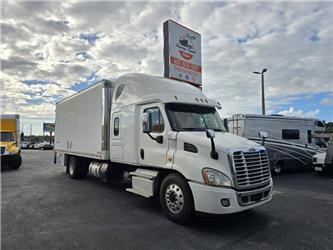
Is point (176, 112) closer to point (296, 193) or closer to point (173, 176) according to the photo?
point (173, 176)

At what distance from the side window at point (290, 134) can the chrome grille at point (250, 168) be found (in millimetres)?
9797

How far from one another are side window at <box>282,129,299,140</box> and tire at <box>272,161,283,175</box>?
4.82 ft

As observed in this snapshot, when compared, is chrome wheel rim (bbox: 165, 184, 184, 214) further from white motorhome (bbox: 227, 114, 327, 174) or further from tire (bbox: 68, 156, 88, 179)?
white motorhome (bbox: 227, 114, 327, 174)

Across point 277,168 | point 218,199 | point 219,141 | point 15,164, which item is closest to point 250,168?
point 219,141

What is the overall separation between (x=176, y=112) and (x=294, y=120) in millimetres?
11358

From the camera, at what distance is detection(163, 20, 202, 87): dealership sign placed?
14.0 m

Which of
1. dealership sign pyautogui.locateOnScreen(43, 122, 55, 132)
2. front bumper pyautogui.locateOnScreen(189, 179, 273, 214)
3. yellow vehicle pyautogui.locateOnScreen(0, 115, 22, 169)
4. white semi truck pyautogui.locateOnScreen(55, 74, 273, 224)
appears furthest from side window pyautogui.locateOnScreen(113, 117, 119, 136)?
dealership sign pyautogui.locateOnScreen(43, 122, 55, 132)

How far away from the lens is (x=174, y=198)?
18.7ft

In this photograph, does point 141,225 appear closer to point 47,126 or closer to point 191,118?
point 191,118

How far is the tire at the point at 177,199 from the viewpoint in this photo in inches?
212

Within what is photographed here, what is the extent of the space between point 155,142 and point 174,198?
1406 millimetres

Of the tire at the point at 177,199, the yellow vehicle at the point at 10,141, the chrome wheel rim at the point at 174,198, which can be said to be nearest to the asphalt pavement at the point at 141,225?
the tire at the point at 177,199

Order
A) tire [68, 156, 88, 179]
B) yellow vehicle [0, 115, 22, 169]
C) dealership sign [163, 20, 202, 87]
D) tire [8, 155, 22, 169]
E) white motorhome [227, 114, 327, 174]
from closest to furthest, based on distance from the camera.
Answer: tire [68, 156, 88, 179], white motorhome [227, 114, 327, 174], dealership sign [163, 20, 202, 87], yellow vehicle [0, 115, 22, 169], tire [8, 155, 22, 169]

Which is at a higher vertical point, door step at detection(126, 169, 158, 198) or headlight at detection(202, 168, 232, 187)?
headlight at detection(202, 168, 232, 187)
